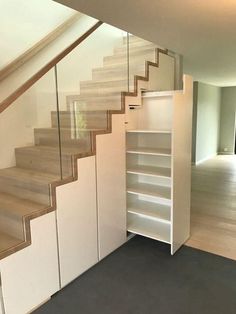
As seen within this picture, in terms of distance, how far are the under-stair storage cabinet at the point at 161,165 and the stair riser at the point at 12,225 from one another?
1.46 meters

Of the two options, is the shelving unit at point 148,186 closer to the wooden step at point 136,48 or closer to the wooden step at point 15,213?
the wooden step at point 136,48

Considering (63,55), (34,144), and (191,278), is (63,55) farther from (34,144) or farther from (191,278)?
(191,278)

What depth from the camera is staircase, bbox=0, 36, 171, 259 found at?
224 cm

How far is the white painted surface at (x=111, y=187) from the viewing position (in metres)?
2.84

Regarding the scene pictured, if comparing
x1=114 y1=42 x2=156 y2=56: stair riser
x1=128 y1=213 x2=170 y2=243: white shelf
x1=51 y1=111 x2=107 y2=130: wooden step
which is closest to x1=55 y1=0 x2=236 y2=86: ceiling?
x1=114 y1=42 x2=156 y2=56: stair riser

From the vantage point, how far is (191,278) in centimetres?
257

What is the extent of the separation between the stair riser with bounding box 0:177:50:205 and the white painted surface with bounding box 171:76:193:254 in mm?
1358

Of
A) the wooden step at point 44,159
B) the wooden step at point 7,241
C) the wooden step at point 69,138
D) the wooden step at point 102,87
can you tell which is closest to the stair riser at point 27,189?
the wooden step at point 44,159

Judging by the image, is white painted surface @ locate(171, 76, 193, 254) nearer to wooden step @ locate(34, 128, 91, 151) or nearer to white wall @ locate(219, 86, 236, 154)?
wooden step @ locate(34, 128, 91, 151)

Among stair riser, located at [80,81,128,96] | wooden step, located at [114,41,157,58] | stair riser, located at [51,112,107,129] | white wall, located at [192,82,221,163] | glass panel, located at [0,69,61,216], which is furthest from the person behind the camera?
white wall, located at [192,82,221,163]

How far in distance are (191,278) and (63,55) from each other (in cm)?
258

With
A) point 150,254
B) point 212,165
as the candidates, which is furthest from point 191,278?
point 212,165

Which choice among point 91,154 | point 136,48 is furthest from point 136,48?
point 91,154

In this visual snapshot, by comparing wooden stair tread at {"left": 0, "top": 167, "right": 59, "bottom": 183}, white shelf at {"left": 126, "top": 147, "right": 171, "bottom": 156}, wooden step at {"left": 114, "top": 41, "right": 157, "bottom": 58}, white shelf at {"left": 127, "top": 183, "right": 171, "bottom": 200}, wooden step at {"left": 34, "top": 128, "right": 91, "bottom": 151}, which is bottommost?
white shelf at {"left": 127, "top": 183, "right": 171, "bottom": 200}
